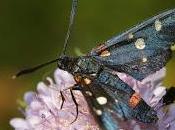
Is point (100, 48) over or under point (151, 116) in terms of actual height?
over

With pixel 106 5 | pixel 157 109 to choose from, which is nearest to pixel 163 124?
pixel 157 109

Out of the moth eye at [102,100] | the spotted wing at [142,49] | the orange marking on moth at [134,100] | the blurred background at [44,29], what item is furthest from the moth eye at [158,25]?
the blurred background at [44,29]

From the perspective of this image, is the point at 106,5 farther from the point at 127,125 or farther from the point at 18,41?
the point at 127,125

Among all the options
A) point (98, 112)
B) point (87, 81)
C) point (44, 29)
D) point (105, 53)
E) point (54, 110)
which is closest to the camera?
point (98, 112)

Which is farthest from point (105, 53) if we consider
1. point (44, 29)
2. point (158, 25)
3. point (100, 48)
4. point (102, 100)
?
point (44, 29)

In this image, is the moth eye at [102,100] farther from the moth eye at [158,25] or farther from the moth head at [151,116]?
the moth eye at [158,25]

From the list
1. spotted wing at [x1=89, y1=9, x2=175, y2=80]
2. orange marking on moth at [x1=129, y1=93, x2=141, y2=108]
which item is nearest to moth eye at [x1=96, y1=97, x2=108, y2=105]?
orange marking on moth at [x1=129, y1=93, x2=141, y2=108]

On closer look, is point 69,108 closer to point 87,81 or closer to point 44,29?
point 87,81
